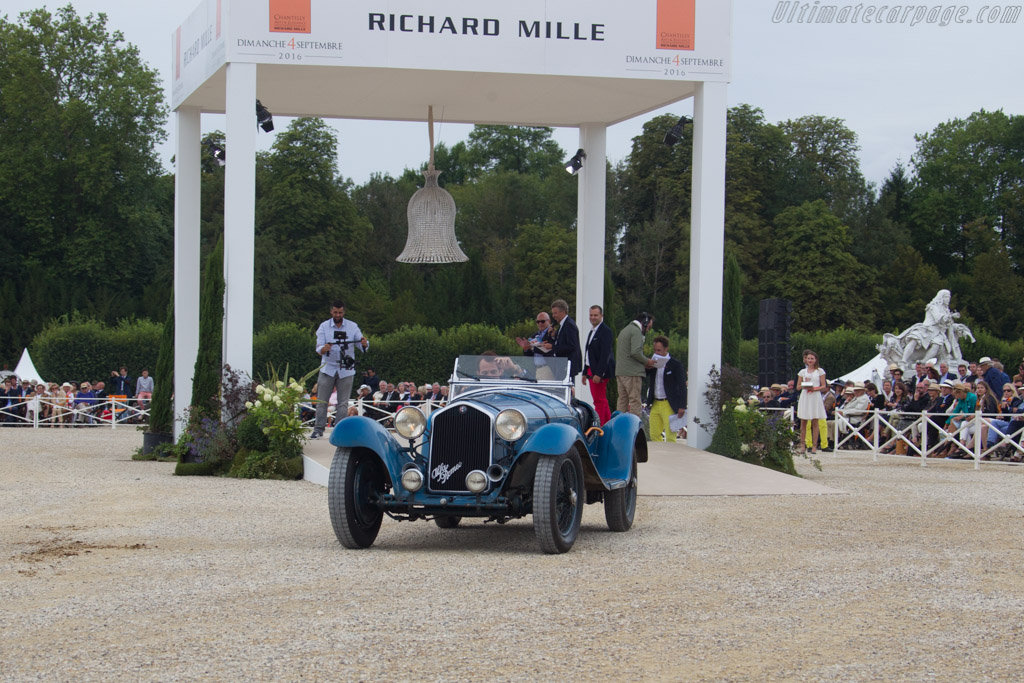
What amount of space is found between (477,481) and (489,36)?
833 cm

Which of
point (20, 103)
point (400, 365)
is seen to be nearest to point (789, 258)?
point (400, 365)

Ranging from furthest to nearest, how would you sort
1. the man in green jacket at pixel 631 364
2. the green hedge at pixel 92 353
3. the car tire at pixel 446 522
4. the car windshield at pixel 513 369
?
the green hedge at pixel 92 353 < the man in green jacket at pixel 631 364 < the car tire at pixel 446 522 < the car windshield at pixel 513 369

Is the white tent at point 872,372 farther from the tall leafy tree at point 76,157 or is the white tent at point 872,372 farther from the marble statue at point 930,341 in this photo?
the tall leafy tree at point 76,157

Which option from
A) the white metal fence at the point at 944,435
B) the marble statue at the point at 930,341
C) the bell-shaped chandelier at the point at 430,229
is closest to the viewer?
the bell-shaped chandelier at the point at 430,229

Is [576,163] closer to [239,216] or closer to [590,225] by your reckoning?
[590,225]

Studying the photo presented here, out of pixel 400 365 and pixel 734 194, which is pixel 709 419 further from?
pixel 734 194

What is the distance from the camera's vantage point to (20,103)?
49.8 metres

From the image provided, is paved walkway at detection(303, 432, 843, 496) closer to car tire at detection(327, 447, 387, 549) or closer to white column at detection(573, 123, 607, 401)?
car tire at detection(327, 447, 387, 549)

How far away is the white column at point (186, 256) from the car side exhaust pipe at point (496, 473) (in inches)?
408

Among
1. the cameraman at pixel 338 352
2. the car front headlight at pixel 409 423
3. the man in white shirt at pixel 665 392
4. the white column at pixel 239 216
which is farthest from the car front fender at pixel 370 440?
the man in white shirt at pixel 665 392

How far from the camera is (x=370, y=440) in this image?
29.5 feet

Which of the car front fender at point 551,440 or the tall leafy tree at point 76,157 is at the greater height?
the tall leafy tree at point 76,157

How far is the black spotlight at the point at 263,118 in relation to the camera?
1661 centimetres

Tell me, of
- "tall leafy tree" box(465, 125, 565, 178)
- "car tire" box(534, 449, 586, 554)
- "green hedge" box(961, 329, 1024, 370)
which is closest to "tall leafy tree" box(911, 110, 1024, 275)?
"green hedge" box(961, 329, 1024, 370)
